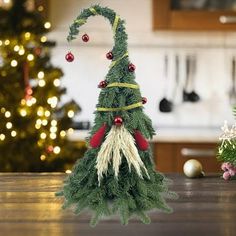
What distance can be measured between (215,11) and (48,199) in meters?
1.92

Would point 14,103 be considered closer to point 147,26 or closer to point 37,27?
point 37,27

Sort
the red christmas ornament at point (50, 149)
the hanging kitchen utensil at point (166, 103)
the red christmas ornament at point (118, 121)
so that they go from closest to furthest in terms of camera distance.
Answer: the red christmas ornament at point (118, 121) → the red christmas ornament at point (50, 149) → the hanging kitchen utensil at point (166, 103)

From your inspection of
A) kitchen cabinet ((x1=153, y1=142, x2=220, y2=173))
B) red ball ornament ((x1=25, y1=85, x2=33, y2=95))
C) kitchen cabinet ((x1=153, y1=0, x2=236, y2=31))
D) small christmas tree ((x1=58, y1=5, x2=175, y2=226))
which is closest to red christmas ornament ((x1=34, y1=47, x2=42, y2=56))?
red ball ornament ((x1=25, y1=85, x2=33, y2=95))

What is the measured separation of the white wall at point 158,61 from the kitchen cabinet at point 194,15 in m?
0.31

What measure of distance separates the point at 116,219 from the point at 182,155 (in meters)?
1.80

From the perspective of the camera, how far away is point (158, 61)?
10.2 ft

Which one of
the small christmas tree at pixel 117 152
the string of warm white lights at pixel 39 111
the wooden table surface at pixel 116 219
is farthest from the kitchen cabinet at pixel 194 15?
the small christmas tree at pixel 117 152

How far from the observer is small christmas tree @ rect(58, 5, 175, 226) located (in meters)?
1.01

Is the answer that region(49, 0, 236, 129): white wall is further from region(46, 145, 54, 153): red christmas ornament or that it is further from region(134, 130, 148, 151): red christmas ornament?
region(134, 130, 148, 151): red christmas ornament

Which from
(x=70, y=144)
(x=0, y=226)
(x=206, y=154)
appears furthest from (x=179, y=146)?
(x=0, y=226)

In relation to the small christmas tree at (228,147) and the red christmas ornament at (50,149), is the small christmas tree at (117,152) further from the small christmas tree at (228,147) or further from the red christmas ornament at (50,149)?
the red christmas ornament at (50,149)

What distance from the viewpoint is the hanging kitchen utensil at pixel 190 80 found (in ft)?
10.0

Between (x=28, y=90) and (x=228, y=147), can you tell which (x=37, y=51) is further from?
(x=228, y=147)

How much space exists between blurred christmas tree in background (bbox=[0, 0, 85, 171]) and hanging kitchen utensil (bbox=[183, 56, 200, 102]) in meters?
0.78
